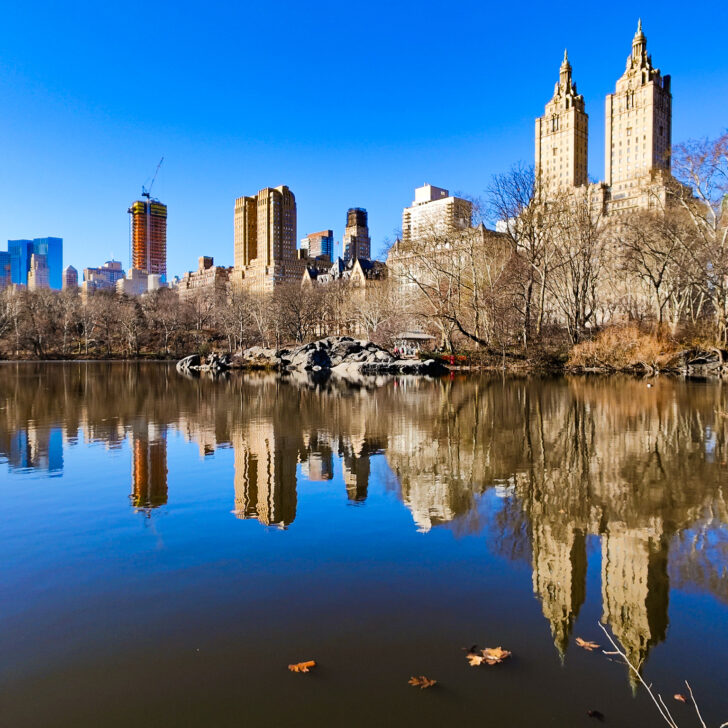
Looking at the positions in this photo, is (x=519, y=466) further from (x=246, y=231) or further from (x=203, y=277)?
(x=246, y=231)

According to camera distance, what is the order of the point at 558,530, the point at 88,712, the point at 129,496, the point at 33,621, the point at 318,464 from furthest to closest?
the point at 318,464 → the point at 129,496 → the point at 558,530 → the point at 33,621 → the point at 88,712

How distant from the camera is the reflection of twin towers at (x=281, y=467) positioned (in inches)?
294

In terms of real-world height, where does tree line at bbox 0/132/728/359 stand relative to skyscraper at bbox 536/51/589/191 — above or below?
below

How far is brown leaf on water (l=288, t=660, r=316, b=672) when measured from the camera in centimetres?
367

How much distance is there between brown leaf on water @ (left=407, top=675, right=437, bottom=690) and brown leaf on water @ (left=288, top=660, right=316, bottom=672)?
0.63 meters

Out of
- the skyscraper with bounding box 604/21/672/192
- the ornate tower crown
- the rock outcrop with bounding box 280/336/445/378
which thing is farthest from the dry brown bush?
the ornate tower crown

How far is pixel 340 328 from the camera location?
88562mm

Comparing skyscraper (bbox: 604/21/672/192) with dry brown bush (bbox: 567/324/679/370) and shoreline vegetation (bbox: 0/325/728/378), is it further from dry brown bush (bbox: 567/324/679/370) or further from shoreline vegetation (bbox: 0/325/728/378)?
dry brown bush (bbox: 567/324/679/370)

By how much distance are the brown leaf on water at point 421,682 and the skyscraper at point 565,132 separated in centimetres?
14800

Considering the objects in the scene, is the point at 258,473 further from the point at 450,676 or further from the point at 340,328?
the point at 340,328

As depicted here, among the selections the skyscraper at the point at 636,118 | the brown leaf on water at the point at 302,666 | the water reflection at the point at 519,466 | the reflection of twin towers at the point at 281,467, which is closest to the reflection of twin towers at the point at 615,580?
the water reflection at the point at 519,466

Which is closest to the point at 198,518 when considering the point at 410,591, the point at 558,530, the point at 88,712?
the point at 410,591

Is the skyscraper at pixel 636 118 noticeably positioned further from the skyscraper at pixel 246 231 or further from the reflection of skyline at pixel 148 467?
the reflection of skyline at pixel 148 467

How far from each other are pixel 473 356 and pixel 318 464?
3650 cm
